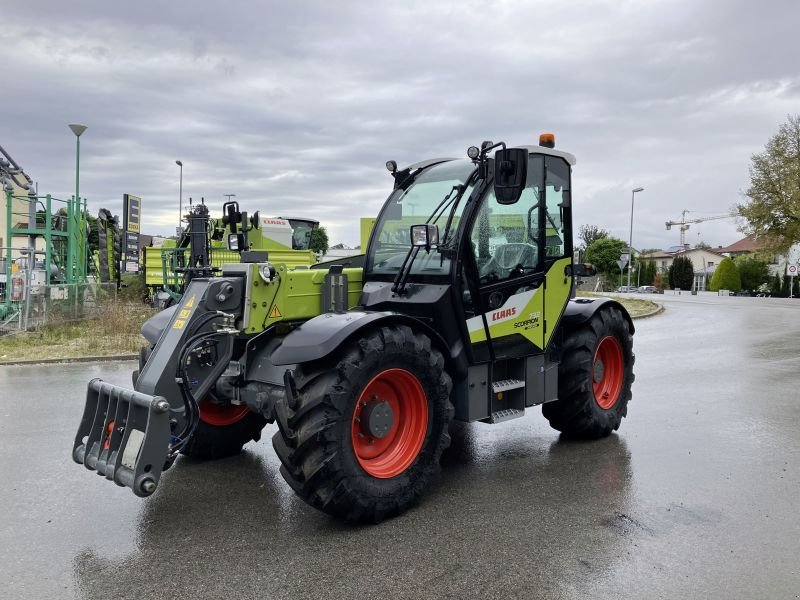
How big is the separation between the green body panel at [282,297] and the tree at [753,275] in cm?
7015

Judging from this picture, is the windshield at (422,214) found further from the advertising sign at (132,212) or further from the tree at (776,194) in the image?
the tree at (776,194)

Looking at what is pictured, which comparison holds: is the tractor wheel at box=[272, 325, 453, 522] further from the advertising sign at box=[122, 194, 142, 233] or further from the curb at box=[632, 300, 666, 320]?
the advertising sign at box=[122, 194, 142, 233]

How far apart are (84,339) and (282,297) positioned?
10.6 m

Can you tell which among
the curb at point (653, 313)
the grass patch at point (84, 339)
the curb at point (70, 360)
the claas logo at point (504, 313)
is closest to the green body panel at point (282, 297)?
the claas logo at point (504, 313)

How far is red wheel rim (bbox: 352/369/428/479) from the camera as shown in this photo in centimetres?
466

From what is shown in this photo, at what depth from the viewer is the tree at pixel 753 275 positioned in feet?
219

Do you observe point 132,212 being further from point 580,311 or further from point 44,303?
point 580,311

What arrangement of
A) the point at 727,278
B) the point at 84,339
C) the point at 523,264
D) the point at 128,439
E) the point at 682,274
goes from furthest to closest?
the point at 682,274
the point at 727,278
the point at 84,339
the point at 523,264
the point at 128,439

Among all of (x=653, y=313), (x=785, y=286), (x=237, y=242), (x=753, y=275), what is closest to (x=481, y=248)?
(x=237, y=242)

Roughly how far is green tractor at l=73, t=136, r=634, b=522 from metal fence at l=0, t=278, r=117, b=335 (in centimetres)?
1063

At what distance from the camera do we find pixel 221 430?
578 centimetres

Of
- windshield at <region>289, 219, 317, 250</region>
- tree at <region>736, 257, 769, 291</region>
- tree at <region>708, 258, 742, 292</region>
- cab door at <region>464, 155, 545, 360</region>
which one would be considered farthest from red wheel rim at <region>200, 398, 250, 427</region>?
tree at <region>736, 257, 769, 291</region>

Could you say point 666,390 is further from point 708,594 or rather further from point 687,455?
point 708,594

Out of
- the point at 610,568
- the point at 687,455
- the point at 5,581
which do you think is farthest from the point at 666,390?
the point at 5,581
